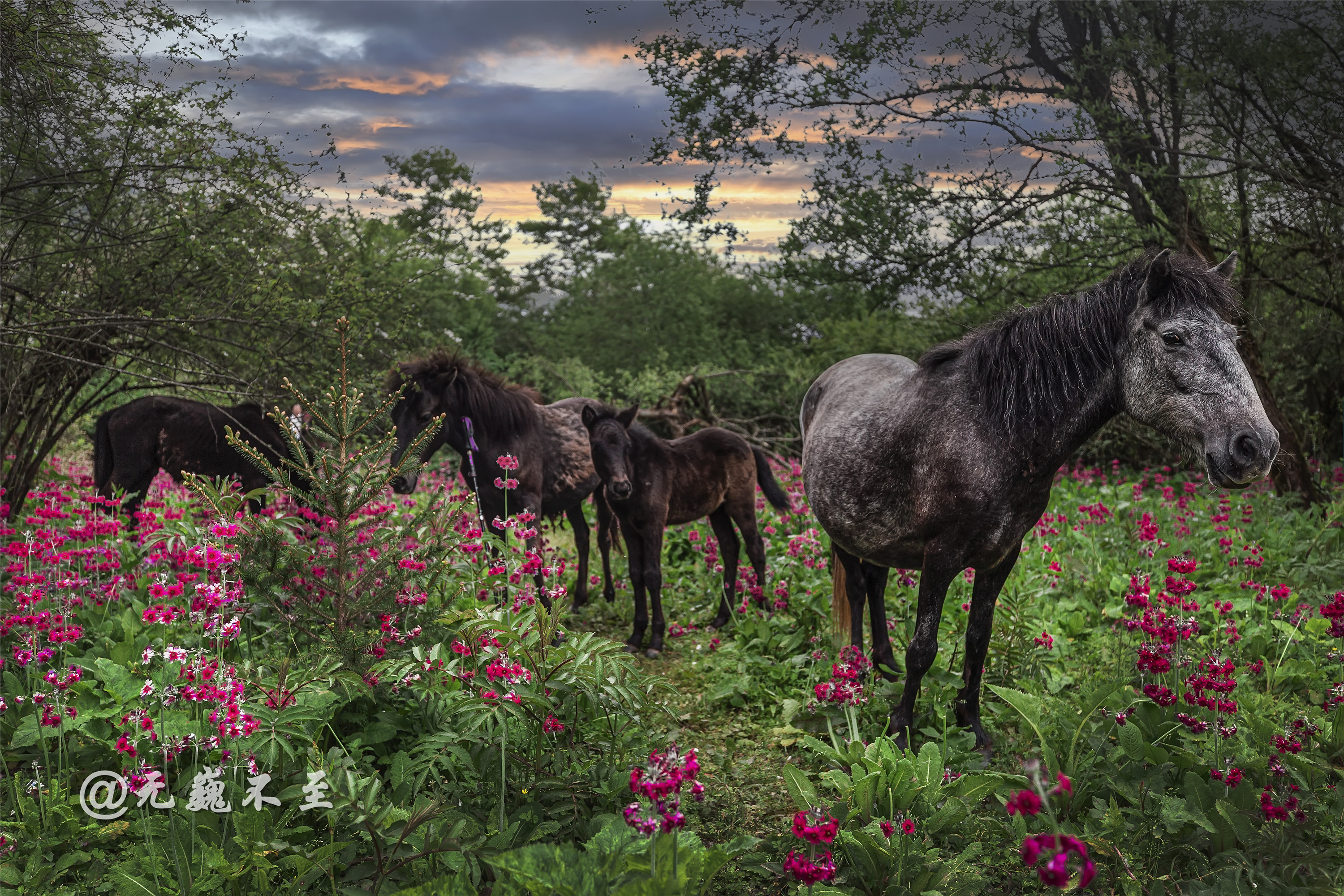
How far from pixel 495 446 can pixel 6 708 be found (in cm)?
382

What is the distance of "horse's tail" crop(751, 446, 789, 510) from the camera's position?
8000 mm

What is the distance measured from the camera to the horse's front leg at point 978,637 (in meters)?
4.34

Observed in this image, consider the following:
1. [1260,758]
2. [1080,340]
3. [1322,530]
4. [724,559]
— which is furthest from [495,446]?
[1322,530]

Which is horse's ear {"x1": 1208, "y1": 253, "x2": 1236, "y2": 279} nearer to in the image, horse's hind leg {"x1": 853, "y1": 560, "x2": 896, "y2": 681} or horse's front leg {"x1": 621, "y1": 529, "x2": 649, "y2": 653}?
horse's hind leg {"x1": 853, "y1": 560, "x2": 896, "y2": 681}

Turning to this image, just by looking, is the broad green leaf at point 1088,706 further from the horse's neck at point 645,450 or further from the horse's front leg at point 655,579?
the horse's neck at point 645,450

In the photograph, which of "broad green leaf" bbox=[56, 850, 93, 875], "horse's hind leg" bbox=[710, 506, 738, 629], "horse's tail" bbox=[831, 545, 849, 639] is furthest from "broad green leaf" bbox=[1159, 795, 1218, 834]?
"horse's hind leg" bbox=[710, 506, 738, 629]

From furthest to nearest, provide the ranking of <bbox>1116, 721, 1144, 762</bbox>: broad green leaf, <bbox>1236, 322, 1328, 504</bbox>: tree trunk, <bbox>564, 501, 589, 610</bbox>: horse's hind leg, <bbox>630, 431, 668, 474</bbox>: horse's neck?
1. <bbox>564, 501, 589, 610</bbox>: horse's hind leg
2. <bbox>1236, 322, 1328, 504</bbox>: tree trunk
3. <bbox>630, 431, 668, 474</bbox>: horse's neck
4. <bbox>1116, 721, 1144, 762</bbox>: broad green leaf

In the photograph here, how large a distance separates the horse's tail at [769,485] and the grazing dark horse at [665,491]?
1 cm

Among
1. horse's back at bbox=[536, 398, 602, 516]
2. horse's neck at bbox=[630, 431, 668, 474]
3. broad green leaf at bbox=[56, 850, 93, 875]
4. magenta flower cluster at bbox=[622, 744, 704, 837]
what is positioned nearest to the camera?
magenta flower cluster at bbox=[622, 744, 704, 837]

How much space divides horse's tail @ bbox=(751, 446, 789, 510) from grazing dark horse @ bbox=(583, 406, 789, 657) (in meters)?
0.01

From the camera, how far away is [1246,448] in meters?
3.26

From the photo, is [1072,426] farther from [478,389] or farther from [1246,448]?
[478,389]

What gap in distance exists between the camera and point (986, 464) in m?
3.93

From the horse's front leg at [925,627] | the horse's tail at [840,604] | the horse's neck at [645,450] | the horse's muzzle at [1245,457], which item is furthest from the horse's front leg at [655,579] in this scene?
the horse's muzzle at [1245,457]
